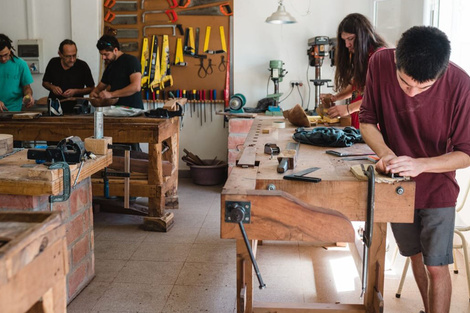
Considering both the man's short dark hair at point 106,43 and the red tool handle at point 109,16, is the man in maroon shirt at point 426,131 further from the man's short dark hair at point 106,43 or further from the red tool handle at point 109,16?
the red tool handle at point 109,16

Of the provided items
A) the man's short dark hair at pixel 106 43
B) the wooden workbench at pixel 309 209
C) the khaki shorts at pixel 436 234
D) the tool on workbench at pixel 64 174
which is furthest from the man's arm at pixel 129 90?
the khaki shorts at pixel 436 234

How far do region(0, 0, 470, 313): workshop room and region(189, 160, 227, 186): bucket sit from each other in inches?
0.6

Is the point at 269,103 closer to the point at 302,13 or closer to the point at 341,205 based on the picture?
the point at 302,13

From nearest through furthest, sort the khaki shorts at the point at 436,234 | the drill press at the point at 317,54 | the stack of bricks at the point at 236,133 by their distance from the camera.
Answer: the khaki shorts at the point at 436,234 → the stack of bricks at the point at 236,133 → the drill press at the point at 317,54

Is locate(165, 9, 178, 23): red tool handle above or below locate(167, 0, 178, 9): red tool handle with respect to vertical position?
below

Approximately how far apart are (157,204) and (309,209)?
257 cm

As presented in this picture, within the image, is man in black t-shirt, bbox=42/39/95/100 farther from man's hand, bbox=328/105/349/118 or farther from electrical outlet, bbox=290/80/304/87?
man's hand, bbox=328/105/349/118

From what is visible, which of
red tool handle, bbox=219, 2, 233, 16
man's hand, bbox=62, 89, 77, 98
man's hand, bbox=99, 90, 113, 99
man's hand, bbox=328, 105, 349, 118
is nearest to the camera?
man's hand, bbox=328, 105, 349, 118

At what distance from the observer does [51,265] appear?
1.36m

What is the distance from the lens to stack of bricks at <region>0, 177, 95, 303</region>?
9.43 ft

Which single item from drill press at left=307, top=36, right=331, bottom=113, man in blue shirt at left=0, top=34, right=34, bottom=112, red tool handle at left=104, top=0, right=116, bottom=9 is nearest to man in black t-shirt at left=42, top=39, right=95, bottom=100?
man in blue shirt at left=0, top=34, right=34, bottom=112

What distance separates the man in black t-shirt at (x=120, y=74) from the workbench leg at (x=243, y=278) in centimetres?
275

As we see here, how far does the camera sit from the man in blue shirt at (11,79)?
5.13 metres

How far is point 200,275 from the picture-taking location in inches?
134
